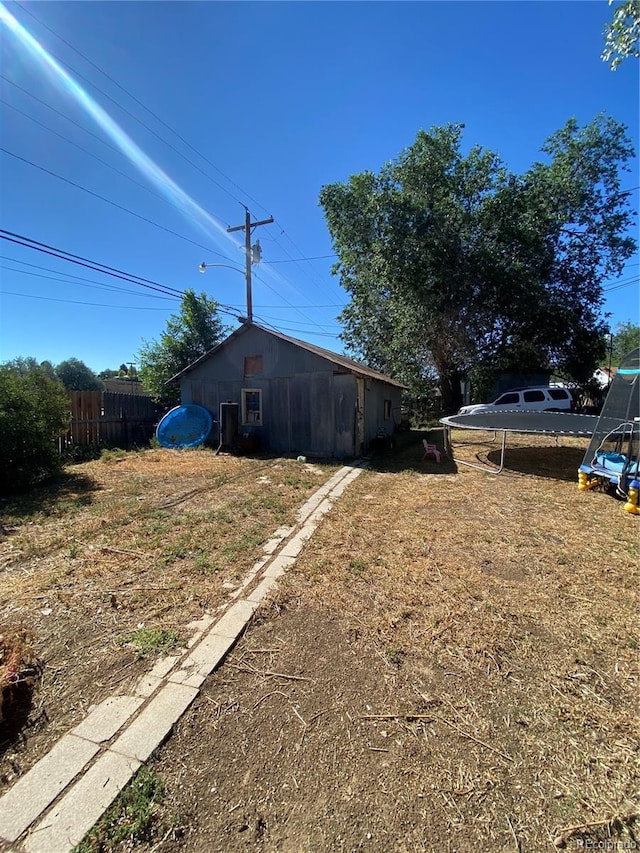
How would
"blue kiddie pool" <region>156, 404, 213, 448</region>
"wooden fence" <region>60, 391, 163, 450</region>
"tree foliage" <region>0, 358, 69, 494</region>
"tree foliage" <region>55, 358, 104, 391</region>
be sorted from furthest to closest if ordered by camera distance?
"tree foliage" <region>55, 358, 104, 391</region> < "blue kiddie pool" <region>156, 404, 213, 448</region> < "wooden fence" <region>60, 391, 163, 450</region> < "tree foliage" <region>0, 358, 69, 494</region>

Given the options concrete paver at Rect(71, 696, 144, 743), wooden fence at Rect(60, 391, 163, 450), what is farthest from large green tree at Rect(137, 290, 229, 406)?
concrete paver at Rect(71, 696, 144, 743)

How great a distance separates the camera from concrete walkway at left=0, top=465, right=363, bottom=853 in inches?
53.0

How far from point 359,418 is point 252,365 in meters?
3.73

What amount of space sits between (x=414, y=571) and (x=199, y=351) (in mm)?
16805

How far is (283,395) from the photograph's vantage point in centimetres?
1019

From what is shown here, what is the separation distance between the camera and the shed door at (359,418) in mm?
9297

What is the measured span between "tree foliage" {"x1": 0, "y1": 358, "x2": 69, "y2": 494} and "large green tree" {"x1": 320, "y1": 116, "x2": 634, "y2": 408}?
13.3 meters

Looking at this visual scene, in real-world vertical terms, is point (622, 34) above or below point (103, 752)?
above

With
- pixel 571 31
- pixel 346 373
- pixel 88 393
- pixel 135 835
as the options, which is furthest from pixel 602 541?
pixel 88 393

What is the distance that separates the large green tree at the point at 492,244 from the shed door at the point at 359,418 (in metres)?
7.67

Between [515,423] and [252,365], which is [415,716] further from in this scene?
[252,365]

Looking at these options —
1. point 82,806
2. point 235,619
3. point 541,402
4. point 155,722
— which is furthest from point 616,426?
point 541,402

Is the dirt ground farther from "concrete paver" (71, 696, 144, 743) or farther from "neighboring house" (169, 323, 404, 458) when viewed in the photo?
"neighboring house" (169, 323, 404, 458)

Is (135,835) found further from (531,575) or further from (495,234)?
(495,234)
